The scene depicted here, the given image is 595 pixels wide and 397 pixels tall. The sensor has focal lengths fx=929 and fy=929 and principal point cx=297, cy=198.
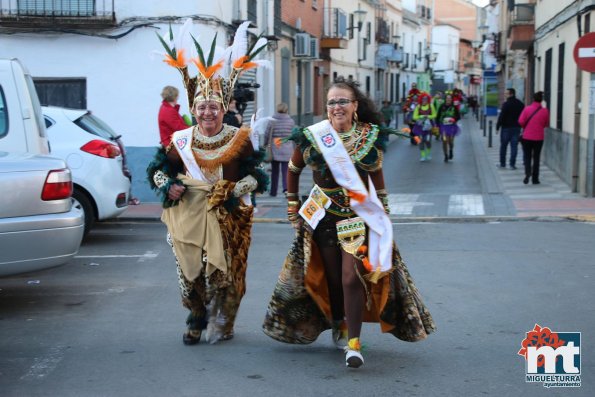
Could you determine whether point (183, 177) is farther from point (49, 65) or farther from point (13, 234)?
point (49, 65)

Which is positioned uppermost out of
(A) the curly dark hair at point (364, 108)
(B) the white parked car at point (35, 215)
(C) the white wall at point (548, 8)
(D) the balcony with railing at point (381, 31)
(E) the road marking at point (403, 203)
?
(D) the balcony with railing at point (381, 31)

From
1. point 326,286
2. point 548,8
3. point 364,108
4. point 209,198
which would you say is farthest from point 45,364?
point 548,8

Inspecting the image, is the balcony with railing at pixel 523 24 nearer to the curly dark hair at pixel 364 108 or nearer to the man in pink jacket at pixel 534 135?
the man in pink jacket at pixel 534 135

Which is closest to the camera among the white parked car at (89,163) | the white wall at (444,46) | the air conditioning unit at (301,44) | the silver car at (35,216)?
the silver car at (35,216)

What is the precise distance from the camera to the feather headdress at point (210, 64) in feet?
20.2

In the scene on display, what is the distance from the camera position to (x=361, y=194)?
18.1 feet

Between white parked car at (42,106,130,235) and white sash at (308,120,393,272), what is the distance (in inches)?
221

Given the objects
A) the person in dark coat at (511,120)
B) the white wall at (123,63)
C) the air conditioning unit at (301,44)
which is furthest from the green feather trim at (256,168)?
the air conditioning unit at (301,44)

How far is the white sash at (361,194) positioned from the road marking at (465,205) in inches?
312

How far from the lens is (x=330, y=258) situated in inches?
224

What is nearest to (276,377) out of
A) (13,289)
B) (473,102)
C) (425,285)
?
(425,285)

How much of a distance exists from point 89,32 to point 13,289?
25.8 feet

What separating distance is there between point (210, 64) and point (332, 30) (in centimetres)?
2625

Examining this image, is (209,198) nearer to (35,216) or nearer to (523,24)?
→ (35,216)
